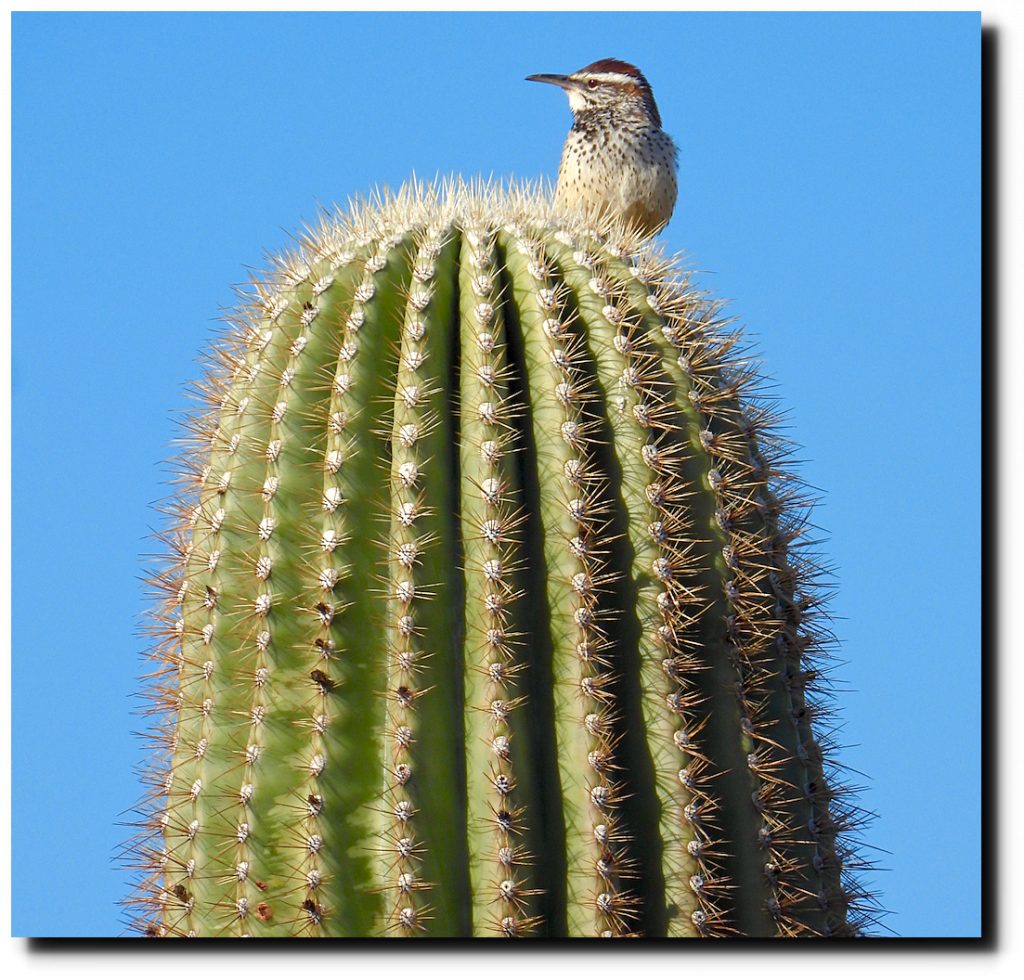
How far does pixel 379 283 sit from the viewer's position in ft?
11.0

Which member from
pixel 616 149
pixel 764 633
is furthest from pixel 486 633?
pixel 616 149

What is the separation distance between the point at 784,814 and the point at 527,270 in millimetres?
1488

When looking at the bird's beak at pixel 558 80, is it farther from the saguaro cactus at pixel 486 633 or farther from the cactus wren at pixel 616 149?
the saguaro cactus at pixel 486 633

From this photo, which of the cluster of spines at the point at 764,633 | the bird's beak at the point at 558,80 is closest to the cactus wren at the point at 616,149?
the bird's beak at the point at 558,80

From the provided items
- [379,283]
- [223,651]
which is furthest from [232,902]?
[379,283]

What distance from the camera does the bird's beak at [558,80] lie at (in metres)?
6.03

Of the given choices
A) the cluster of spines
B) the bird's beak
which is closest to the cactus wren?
the bird's beak

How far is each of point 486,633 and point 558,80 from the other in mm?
3788

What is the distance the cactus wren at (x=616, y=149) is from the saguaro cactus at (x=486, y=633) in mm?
1846

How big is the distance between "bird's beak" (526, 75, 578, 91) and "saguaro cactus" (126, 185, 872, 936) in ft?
9.25

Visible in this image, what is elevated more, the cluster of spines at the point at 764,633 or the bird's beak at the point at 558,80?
the bird's beak at the point at 558,80

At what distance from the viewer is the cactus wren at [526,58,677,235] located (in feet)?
17.4
